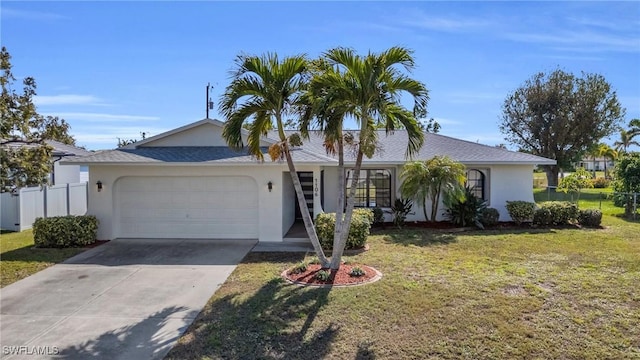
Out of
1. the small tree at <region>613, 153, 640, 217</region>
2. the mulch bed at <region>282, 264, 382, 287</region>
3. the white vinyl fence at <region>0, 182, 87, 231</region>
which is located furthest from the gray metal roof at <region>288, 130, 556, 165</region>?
the white vinyl fence at <region>0, 182, 87, 231</region>

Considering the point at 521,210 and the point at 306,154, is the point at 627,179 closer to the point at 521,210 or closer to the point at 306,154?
the point at 521,210

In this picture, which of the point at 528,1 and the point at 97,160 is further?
the point at 97,160

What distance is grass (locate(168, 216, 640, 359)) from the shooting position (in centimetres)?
549

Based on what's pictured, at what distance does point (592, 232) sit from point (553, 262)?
5579 millimetres

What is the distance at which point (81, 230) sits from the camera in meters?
12.0

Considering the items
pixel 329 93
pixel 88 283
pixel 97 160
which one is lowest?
pixel 88 283

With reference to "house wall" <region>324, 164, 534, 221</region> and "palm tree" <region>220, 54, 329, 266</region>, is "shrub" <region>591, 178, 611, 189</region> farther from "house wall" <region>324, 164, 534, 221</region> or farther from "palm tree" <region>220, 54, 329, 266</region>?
"palm tree" <region>220, 54, 329, 266</region>

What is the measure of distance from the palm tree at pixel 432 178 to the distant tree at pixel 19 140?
10969 mm

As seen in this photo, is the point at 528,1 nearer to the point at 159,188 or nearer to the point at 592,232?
the point at 592,232

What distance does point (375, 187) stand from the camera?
1673 cm

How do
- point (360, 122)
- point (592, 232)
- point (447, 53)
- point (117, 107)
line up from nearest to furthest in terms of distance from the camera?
1. point (360, 122)
2. point (447, 53)
3. point (592, 232)
4. point (117, 107)

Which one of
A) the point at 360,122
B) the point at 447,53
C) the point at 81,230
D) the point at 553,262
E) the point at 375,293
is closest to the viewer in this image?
the point at 375,293

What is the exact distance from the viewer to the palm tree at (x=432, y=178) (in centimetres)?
1445

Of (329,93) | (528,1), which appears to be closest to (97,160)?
(329,93)
